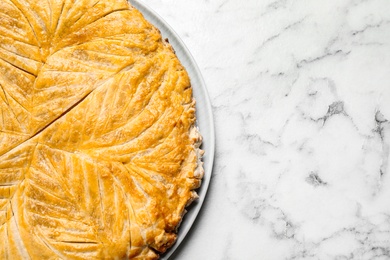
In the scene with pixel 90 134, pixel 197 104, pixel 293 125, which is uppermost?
pixel 90 134

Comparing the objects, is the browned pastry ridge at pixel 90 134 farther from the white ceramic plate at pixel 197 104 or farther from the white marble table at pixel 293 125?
the white marble table at pixel 293 125

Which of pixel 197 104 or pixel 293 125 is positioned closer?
pixel 197 104

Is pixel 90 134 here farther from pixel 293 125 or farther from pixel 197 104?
pixel 293 125

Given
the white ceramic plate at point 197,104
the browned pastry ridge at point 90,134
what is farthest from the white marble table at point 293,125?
the browned pastry ridge at point 90,134

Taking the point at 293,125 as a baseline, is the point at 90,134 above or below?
above

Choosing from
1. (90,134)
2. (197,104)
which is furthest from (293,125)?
(90,134)

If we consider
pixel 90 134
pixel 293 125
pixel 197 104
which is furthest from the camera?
pixel 293 125

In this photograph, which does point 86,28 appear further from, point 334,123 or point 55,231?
point 334,123
